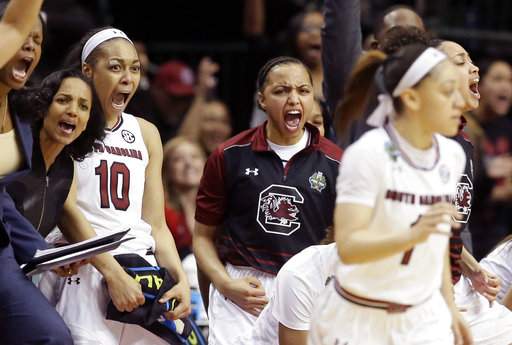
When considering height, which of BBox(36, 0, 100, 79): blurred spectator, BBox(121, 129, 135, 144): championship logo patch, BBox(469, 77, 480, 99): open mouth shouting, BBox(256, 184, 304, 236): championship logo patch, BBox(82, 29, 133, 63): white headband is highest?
BBox(36, 0, 100, 79): blurred spectator

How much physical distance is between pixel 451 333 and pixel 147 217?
1920 mm

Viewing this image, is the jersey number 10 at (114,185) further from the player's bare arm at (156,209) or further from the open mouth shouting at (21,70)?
the open mouth shouting at (21,70)

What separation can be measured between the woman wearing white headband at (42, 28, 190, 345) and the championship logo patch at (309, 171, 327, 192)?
76cm

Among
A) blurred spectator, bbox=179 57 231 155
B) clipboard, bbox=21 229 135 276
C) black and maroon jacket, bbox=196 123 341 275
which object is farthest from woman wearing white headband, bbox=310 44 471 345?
blurred spectator, bbox=179 57 231 155

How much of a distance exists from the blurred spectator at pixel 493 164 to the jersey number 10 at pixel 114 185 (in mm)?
3585

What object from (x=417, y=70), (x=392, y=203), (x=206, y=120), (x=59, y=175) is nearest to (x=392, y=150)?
(x=392, y=203)

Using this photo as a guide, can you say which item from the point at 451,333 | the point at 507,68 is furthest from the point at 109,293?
the point at 507,68

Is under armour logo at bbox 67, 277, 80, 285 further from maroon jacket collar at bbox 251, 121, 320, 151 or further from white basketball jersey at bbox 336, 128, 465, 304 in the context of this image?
white basketball jersey at bbox 336, 128, 465, 304

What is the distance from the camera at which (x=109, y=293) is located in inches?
221

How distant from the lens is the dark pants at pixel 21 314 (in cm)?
501

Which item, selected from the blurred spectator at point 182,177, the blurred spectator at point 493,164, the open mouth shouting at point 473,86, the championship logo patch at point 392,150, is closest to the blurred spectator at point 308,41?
the blurred spectator at point 182,177

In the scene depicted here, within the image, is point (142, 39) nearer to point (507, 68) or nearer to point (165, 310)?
point (507, 68)

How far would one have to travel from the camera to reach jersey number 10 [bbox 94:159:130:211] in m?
5.80

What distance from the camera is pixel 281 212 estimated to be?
605cm
